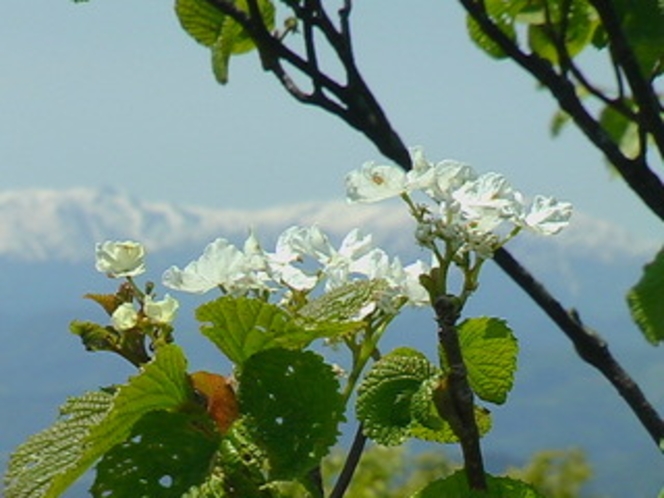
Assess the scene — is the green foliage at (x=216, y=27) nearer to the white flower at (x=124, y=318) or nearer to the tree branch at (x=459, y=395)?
the white flower at (x=124, y=318)

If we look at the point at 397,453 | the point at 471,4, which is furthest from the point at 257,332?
the point at 397,453

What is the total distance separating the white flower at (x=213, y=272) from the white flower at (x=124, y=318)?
0.06 m

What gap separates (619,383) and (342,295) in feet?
2.26

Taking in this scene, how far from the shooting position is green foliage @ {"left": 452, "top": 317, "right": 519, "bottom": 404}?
0.95 meters

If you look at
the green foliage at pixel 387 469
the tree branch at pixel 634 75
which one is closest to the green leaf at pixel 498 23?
the tree branch at pixel 634 75

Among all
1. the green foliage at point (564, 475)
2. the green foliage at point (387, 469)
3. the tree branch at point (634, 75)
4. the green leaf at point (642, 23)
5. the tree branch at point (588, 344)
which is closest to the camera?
the tree branch at point (588, 344)

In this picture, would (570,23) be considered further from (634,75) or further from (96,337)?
(96,337)

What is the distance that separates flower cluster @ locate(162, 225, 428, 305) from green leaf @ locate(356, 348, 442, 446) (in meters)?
0.08

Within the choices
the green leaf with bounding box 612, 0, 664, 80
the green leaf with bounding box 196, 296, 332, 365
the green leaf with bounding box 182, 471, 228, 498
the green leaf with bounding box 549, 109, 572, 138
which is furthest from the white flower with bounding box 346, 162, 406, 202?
the green leaf with bounding box 549, 109, 572, 138

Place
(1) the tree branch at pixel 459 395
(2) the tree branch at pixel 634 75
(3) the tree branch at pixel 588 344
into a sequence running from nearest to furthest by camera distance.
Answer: (1) the tree branch at pixel 459 395
(3) the tree branch at pixel 588 344
(2) the tree branch at pixel 634 75

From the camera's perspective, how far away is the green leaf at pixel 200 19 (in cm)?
184

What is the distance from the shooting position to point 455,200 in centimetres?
90

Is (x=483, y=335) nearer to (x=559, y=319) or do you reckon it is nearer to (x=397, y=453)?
(x=559, y=319)

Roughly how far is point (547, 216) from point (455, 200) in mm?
103
